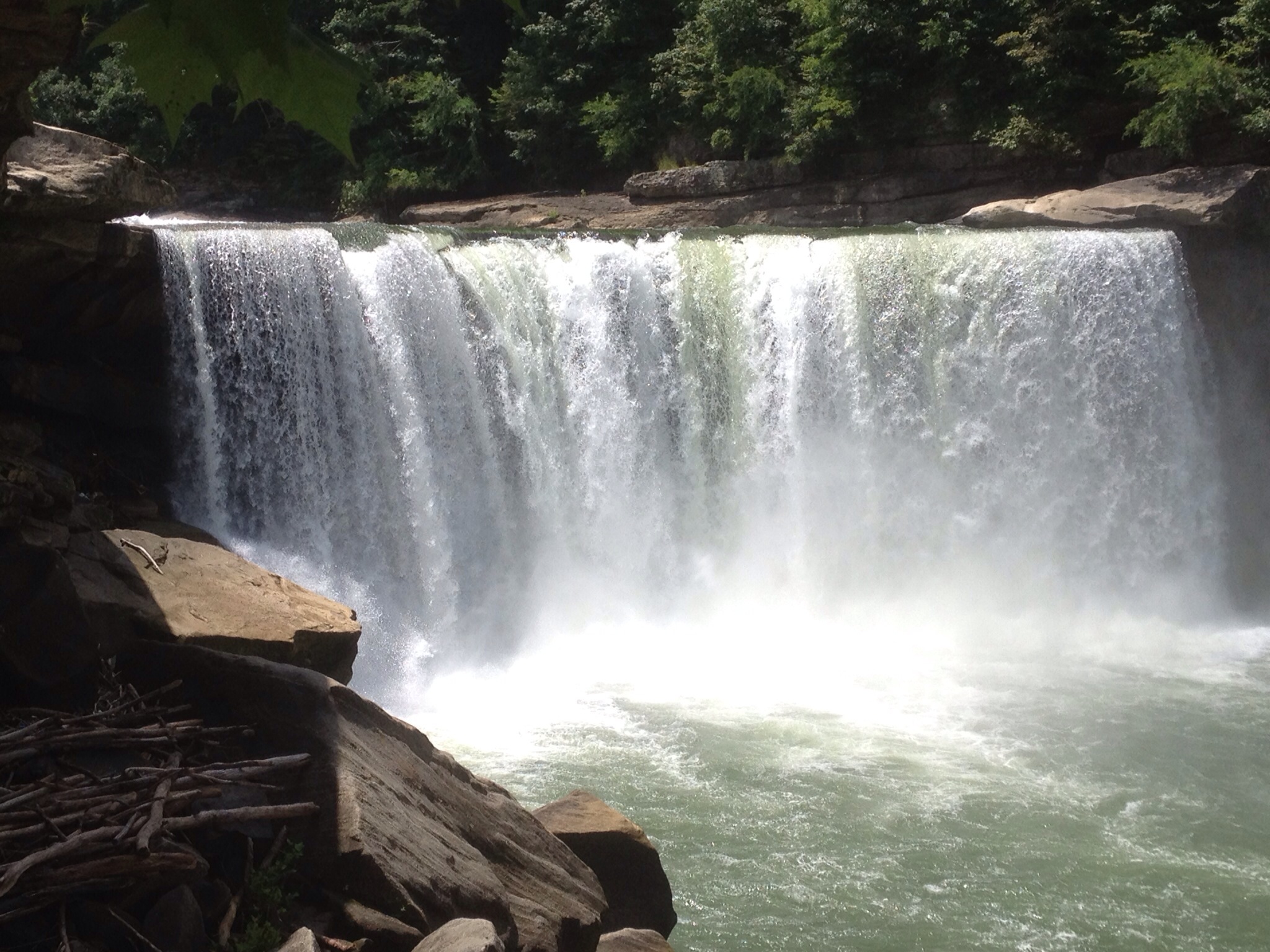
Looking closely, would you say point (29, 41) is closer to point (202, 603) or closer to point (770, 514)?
point (202, 603)

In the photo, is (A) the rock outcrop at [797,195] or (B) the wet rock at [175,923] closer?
(B) the wet rock at [175,923]

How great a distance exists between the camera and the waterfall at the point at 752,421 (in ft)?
37.0

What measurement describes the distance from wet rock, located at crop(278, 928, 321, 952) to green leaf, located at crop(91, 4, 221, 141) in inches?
123

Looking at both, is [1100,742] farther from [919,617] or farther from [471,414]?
[471,414]

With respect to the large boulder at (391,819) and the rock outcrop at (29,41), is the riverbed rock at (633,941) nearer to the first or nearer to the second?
the large boulder at (391,819)

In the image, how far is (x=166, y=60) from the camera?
1.36m

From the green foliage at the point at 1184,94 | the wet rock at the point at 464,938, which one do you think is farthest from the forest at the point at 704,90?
the wet rock at the point at 464,938

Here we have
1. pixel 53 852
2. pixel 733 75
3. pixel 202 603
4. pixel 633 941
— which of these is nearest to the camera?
pixel 53 852

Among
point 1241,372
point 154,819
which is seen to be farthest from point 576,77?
point 154,819

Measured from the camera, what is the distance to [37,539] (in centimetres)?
537

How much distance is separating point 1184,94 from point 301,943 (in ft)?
47.3

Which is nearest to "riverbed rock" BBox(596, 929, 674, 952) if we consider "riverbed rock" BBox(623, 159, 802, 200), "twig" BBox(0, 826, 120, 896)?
"twig" BBox(0, 826, 120, 896)

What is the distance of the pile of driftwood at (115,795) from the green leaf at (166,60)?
9.35ft

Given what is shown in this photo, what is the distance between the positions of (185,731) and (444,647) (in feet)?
21.2
